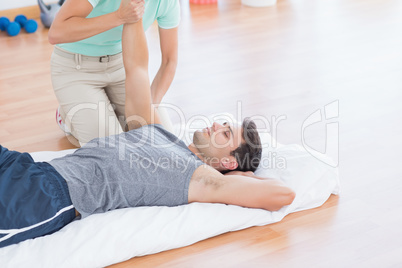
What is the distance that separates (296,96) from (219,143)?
3.66 feet

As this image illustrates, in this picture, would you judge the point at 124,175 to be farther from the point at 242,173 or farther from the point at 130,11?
the point at 130,11

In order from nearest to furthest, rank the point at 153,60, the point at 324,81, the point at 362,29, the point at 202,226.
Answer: the point at 202,226 → the point at 324,81 → the point at 153,60 → the point at 362,29

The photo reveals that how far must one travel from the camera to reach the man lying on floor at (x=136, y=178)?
5.87ft

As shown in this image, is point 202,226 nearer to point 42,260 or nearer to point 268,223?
point 268,223

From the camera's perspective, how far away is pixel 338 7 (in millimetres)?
4797

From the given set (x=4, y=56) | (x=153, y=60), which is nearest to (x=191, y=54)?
(x=153, y=60)

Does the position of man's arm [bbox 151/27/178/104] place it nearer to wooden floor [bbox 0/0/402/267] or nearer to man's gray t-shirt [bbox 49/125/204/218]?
wooden floor [bbox 0/0/402/267]

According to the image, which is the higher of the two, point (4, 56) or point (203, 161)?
point (4, 56)

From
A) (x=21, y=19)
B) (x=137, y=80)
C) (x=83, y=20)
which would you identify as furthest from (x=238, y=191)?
(x=21, y=19)

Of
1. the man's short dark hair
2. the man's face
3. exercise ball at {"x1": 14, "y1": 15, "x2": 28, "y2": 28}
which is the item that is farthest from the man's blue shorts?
exercise ball at {"x1": 14, "y1": 15, "x2": 28, "y2": 28}

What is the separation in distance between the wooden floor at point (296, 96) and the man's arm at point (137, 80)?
57cm

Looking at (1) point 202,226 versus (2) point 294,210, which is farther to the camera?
(2) point 294,210

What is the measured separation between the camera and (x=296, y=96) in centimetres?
309

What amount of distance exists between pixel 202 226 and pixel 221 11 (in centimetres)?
319
